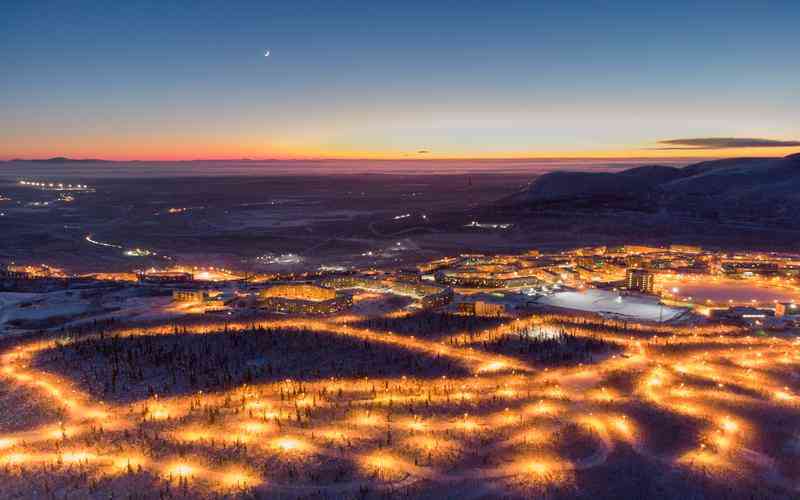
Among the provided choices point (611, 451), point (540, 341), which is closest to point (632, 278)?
point (540, 341)

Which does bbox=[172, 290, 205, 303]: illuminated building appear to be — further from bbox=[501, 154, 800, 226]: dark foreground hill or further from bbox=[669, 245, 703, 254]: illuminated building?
bbox=[501, 154, 800, 226]: dark foreground hill

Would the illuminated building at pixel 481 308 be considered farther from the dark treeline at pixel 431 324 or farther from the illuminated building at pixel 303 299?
the illuminated building at pixel 303 299

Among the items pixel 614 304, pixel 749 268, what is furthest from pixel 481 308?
pixel 749 268

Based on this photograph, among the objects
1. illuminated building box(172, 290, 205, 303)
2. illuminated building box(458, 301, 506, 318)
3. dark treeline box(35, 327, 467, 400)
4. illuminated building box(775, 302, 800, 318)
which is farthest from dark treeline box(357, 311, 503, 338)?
illuminated building box(775, 302, 800, 318)

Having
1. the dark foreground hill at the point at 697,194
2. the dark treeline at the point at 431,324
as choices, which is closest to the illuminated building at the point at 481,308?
the dark treeline at the point at 431,324

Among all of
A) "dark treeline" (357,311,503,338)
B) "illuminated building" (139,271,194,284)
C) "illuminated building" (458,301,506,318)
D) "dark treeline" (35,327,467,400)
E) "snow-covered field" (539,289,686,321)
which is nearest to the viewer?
"dark treeline" (35,327,467,400)
